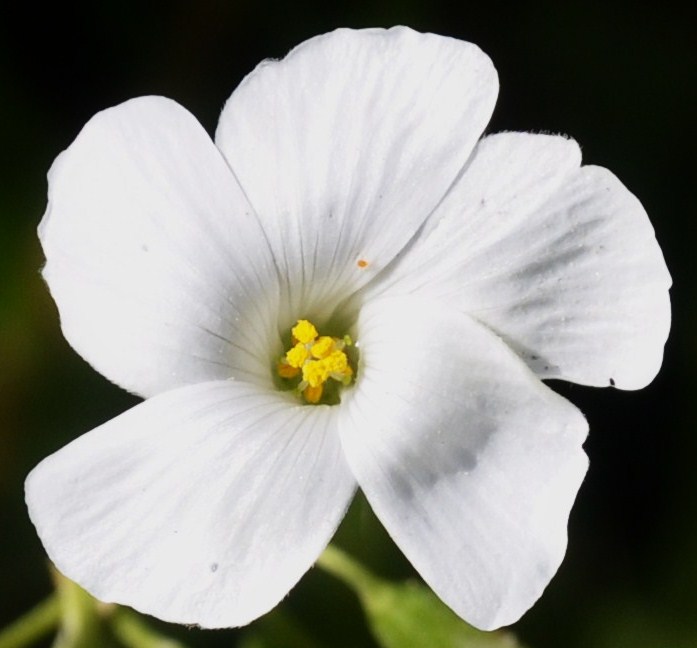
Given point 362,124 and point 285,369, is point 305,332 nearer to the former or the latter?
point 285,369

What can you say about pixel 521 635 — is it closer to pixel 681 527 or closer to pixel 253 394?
pixel 681 527

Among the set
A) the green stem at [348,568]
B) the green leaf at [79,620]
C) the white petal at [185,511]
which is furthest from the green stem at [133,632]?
the white petal at [185,511]

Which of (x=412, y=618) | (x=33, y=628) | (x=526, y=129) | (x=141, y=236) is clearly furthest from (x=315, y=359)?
(x=526, y=129)

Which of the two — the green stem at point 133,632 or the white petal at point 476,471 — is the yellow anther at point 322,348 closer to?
the white petal at point 476,471

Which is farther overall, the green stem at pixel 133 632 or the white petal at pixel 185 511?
the green stem at pixel 133 632

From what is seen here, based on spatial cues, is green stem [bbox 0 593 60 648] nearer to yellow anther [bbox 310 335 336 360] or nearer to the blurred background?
the blurred background

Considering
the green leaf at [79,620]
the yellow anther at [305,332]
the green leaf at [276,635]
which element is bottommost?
the green leaf at [276,635]

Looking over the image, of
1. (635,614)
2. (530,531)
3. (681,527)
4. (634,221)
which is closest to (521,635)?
(635,614)
